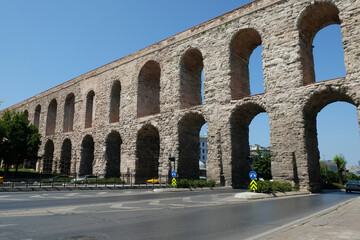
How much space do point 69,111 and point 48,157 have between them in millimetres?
7443

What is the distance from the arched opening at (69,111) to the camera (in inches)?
1512

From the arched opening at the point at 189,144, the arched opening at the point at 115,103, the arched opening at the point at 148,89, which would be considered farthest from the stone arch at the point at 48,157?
the arched opening at the point at 189,144

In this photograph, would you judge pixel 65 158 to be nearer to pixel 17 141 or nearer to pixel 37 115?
pixel 17 141

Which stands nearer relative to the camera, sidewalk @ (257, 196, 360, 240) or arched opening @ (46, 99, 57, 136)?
sidewalk @ (257, 196, 360, 240)

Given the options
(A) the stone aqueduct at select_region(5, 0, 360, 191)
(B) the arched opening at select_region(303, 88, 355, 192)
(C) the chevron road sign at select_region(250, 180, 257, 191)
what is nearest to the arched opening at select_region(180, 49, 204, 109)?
(A) the stone aqueduct at select_region(5, 0, 360, 191)

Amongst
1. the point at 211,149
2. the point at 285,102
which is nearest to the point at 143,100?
the point at 211,149

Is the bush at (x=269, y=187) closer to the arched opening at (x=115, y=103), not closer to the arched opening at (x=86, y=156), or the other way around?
the arched opening at (x=115, y=103)

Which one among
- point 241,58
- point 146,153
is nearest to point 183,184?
point 146,153

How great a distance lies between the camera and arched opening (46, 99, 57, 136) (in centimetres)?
4134

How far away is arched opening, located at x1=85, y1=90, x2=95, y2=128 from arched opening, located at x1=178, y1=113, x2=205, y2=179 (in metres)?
14.8

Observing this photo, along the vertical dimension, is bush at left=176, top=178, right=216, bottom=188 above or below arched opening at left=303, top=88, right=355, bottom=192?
below

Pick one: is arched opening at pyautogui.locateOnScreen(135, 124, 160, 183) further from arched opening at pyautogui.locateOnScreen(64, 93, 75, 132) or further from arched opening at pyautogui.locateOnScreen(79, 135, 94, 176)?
arched opening at pyautogui.locateOnScreen(64, 93, 75, 132)

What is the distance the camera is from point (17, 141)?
33906 millimetres

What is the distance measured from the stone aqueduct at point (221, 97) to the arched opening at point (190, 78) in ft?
0.33
